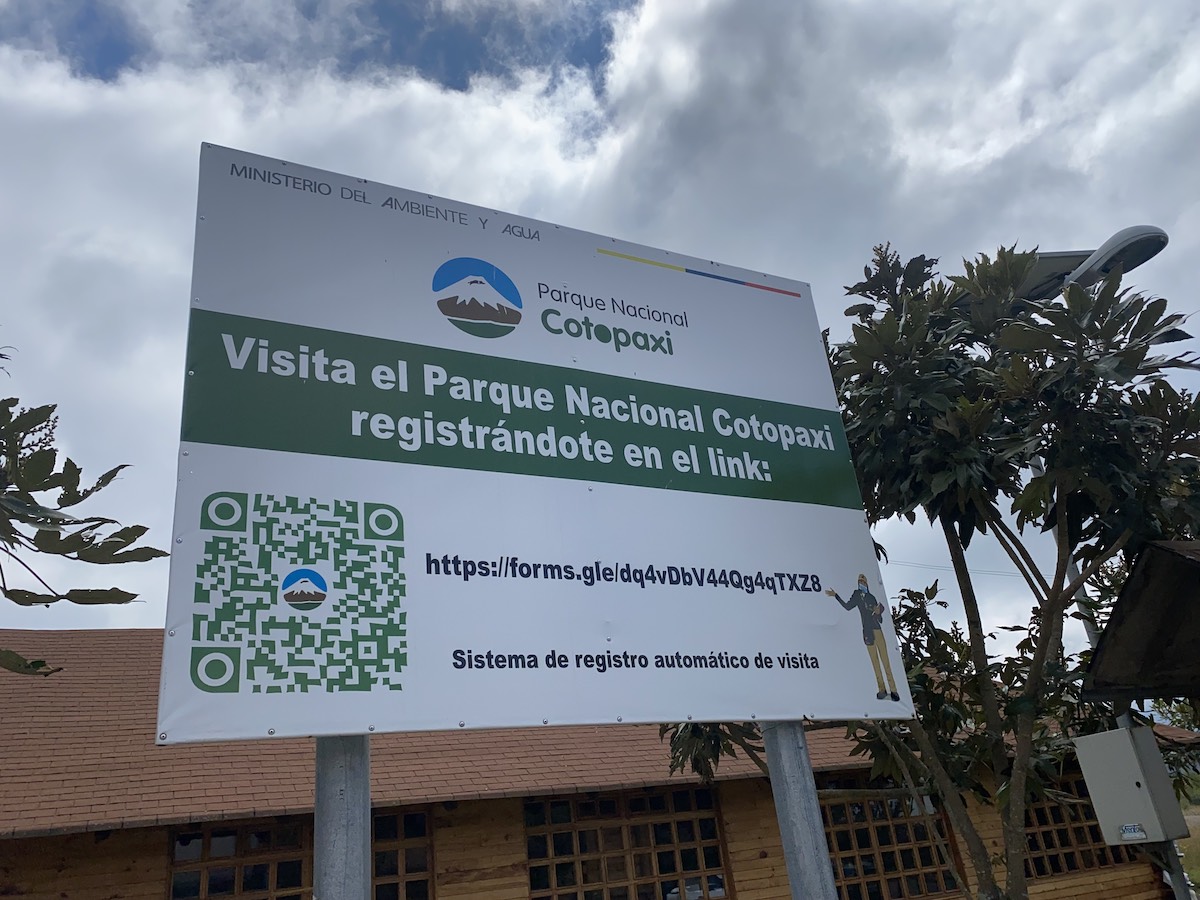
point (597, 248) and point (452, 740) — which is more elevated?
point (597, 248)

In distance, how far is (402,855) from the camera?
334 inches

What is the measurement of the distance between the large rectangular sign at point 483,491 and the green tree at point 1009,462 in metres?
1.31

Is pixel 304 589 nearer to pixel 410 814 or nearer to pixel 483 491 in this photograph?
pixel 483 491

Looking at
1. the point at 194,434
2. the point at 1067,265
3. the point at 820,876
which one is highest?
the point at 1067,265

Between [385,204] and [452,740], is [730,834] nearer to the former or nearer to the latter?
[452,740]

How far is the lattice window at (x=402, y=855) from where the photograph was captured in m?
8.32

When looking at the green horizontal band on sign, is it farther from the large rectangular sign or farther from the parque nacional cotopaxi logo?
the parque nacional cotopaxi logo

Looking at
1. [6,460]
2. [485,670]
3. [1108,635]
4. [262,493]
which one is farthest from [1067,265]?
[6,460]

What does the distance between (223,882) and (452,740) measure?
8.25 ft

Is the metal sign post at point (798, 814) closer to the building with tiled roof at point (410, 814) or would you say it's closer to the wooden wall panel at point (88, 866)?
the building with tiled roof at point (410, 814)

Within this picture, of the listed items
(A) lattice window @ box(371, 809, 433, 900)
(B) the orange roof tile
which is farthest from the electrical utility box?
(A) lattice window @ box(371, 809, 433, 900)

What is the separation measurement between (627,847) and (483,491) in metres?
7.46

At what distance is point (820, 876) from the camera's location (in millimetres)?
3471

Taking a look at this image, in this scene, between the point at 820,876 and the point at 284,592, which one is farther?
the point at 820,876
